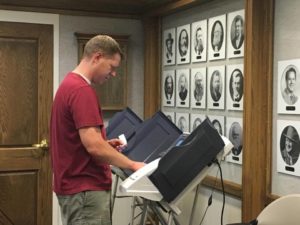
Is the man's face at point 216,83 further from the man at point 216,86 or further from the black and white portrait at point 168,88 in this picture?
the black and white portrait at point 168,88

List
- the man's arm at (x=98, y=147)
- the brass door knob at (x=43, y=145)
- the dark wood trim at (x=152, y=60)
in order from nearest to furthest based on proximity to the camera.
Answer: the man's arm at (x=98, y=147), the brass door knob at (x=43, y=145), the dark wood trim at (x=152, y=60)

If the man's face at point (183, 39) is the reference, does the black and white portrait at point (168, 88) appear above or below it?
below

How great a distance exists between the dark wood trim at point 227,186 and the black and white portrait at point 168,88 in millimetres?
871

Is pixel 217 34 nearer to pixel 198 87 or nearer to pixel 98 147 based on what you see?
pixel 198 87

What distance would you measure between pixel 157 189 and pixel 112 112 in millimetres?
2102

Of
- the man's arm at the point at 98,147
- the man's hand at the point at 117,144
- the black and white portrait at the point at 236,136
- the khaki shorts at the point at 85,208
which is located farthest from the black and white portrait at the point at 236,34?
the khaki shorts at the point at 85,208

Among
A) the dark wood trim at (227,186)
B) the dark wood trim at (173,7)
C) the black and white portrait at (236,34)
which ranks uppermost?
the dark wood trim at (173,7)

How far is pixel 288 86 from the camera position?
108 inches

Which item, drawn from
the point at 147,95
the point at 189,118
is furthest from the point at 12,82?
the point at 189,118

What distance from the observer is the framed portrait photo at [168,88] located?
163 inches

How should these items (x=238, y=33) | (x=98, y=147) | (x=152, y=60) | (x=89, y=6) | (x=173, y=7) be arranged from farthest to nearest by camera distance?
1. (x=152, y=60)
2. (x=89, y=6)
3. (x=173, y=7)
4. (x=238, y=33)
5. (x=98, y=147)

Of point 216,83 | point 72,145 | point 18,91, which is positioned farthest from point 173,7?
point 72,145

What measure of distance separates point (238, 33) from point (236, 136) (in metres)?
0.71

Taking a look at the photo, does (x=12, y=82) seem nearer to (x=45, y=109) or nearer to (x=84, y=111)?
(x=45, y=109)
